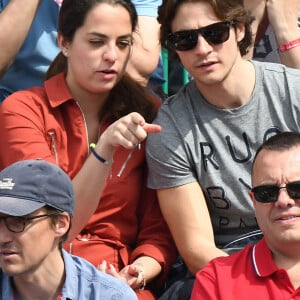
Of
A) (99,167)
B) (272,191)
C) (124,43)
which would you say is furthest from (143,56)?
(272,191)

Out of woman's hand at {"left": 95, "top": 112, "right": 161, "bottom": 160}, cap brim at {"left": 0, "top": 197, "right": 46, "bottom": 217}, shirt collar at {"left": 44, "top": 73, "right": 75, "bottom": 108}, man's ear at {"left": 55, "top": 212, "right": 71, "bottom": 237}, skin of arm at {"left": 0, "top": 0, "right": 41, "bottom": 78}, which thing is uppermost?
skin of arm at {"left": 0, "top": 0, "right": 41, "bottom": 78}

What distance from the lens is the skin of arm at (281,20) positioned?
14.1ft

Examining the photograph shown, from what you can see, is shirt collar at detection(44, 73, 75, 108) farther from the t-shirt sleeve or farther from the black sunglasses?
the black sunglasses

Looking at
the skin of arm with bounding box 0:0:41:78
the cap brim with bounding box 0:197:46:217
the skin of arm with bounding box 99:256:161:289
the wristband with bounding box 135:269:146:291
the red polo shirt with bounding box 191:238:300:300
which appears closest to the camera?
the cap brim with bounding box 0:197:46:217

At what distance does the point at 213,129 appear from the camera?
3838 millimetres

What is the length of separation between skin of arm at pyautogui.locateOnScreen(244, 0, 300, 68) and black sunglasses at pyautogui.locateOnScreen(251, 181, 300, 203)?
1193 mm

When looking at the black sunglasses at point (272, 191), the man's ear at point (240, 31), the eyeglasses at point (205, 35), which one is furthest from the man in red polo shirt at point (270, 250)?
the man's ear at point (240, 31)

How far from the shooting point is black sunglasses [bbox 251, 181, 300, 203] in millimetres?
3201

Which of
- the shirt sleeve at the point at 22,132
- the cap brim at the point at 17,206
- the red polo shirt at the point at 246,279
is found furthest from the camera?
the shirt sleeve at the point at 22,132

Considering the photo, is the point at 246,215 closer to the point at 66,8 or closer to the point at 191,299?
the point at 191,299

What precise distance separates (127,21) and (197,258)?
1039 mm

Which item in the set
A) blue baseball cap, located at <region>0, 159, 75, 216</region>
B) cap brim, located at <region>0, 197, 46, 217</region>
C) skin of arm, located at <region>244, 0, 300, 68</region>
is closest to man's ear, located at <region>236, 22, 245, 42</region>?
skin of arm, located at <region>244, 0, 300, 68</region>

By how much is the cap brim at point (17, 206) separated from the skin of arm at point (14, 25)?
1225 millimetres

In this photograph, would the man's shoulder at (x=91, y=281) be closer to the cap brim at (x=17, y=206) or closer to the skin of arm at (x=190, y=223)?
the cap brim at (x=17, y=206)
